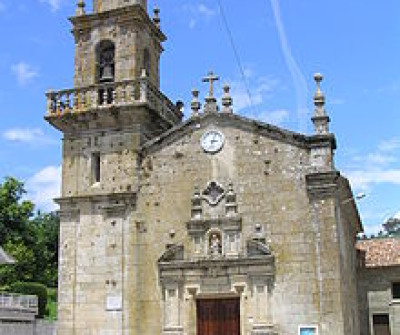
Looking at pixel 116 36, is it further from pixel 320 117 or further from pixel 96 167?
pixel 320 117

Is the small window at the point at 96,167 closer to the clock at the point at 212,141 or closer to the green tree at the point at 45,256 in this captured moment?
the clock at the point at 212,141

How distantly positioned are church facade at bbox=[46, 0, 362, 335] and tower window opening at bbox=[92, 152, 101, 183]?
4cm

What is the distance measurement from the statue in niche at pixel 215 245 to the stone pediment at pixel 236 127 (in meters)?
3.38

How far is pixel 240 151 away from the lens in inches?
734

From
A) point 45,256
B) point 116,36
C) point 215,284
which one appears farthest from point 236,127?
point 45,256

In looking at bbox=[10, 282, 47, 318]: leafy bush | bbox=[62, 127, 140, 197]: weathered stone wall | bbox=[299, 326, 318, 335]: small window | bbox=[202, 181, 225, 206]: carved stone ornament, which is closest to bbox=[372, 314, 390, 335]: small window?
bbox=[299, 326, 318, 335]: small window

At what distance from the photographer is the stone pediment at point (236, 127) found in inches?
706

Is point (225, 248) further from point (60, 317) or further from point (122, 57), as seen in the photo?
point (122, 57)

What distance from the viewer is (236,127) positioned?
18.9 m

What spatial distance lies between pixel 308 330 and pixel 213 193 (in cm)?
485

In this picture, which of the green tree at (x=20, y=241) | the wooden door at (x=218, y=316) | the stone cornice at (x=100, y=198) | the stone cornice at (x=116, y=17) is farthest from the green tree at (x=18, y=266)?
the wooden door at (x=218, y=316)

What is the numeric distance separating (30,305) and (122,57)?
958cm

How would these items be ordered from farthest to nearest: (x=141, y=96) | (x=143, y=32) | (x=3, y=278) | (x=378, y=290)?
(x=3, y=278) → (x=378, y=290) → (x=143, y=32) → (x=141, y=96)

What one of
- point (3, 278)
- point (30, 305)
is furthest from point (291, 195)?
point (3, 278)
